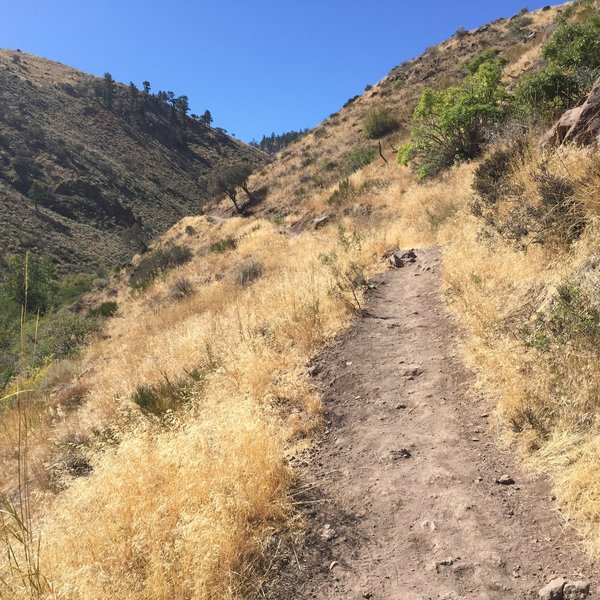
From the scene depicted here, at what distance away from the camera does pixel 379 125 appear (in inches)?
1124

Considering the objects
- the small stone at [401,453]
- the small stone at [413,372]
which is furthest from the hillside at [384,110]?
the small stone at [401,453]

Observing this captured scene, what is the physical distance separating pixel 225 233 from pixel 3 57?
3624 inches

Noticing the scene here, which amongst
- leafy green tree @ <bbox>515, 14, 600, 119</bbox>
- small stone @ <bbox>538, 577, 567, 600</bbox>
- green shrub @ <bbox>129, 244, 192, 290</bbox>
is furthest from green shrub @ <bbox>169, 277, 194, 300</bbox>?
small stone @ <bbox>538, 577, 567, 600</bbox>

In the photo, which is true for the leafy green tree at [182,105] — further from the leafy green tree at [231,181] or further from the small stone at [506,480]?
the small stone at [506,480]

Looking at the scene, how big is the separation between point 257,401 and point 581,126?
18.1ft

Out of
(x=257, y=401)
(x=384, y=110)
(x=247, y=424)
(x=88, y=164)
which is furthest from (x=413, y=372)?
(x=88, y=164)

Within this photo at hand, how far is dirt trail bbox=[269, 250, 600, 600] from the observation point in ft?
7.86

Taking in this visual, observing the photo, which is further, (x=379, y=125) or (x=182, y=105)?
(x=182, y=105)

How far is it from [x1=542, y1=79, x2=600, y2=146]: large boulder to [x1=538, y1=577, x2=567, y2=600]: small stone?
5000mm

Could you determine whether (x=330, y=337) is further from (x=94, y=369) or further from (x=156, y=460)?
(x=94, y=369)

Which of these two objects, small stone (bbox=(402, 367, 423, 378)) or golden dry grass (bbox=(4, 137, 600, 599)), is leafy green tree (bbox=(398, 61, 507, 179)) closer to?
golden dry grass (bbox=(4, 137, 600, 599))

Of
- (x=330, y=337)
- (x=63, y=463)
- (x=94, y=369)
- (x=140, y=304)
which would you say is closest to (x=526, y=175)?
(x=330, y=337)

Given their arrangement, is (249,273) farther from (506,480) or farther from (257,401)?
(506,480)

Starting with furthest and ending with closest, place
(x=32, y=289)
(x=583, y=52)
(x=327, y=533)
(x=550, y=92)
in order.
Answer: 1. (x=32, y=289)
2. (x=583, y=52)
3. (x=550, y=92)
4. (x=327, y=533)
